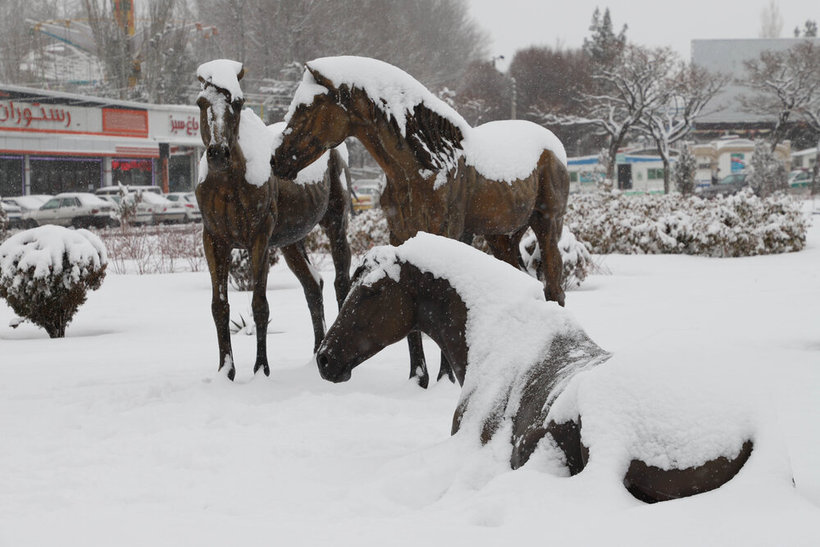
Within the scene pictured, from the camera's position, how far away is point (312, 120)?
527cm

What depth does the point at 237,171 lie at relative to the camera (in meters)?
5.78

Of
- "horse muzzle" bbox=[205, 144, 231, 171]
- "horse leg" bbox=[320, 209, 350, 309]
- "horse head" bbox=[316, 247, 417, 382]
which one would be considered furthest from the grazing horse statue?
"horse leg" bbox=[320, 209, 350, 309]

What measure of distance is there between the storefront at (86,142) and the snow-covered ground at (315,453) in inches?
1059

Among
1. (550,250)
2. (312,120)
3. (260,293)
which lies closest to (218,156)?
(312,120)

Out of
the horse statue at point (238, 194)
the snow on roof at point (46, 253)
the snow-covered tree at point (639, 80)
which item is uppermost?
the snow-covered tree at point (639, 80)

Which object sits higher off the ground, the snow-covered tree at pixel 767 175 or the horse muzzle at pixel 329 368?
the snow-covered tree at pixel 767 175

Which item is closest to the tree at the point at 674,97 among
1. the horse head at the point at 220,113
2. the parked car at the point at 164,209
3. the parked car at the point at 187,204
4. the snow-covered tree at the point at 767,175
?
the snow-covered tree at the point at 767,175

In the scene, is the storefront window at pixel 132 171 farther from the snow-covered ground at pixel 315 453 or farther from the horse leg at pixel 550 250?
the horse leg at pixel 550 250

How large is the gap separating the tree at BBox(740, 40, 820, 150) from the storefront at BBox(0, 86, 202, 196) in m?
31.3

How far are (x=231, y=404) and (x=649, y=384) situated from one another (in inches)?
135

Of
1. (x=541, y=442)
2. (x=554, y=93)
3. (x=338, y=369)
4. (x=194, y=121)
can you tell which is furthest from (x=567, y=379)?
(x=554, y=93)

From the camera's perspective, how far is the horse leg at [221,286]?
19.5 ft

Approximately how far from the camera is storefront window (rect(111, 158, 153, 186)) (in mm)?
37844

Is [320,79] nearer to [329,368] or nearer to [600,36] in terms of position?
[329,368]
